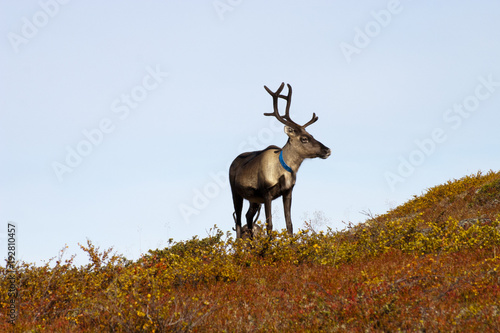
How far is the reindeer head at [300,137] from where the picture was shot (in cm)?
1281

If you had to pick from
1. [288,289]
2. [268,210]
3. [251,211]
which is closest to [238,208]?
[251,211]

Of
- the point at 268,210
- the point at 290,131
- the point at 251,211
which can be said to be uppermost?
the point at 290,131

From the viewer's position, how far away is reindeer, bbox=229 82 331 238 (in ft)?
41.7

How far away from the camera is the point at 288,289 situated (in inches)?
300

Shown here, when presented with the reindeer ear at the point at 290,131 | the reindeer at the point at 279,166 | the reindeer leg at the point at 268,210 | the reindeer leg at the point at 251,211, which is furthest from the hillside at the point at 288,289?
the reindeer leg at the point at 251,211

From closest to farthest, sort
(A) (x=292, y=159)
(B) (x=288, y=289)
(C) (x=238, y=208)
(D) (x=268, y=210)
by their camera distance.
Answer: (B) (x=288, y=289)
(D) (x=268, y=210)
(A) (x=292, y=159)
(C) (x=238, y=208)

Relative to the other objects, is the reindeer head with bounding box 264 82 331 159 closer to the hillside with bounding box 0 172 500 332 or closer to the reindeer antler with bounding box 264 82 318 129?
the reindeer antler with bounding box 264 82 318 129

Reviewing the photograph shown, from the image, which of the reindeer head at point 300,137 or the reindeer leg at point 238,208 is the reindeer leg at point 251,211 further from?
the reindeer head at point 300,137

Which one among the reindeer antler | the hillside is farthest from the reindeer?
the hillside

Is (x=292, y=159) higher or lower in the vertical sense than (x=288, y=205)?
higher

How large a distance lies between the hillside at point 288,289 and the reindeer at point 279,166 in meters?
2.43

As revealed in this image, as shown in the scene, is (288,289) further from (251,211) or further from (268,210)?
(251,211)

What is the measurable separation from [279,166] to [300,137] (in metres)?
0.96

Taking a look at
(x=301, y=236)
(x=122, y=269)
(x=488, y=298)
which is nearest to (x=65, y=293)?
(x=122, y=269)
